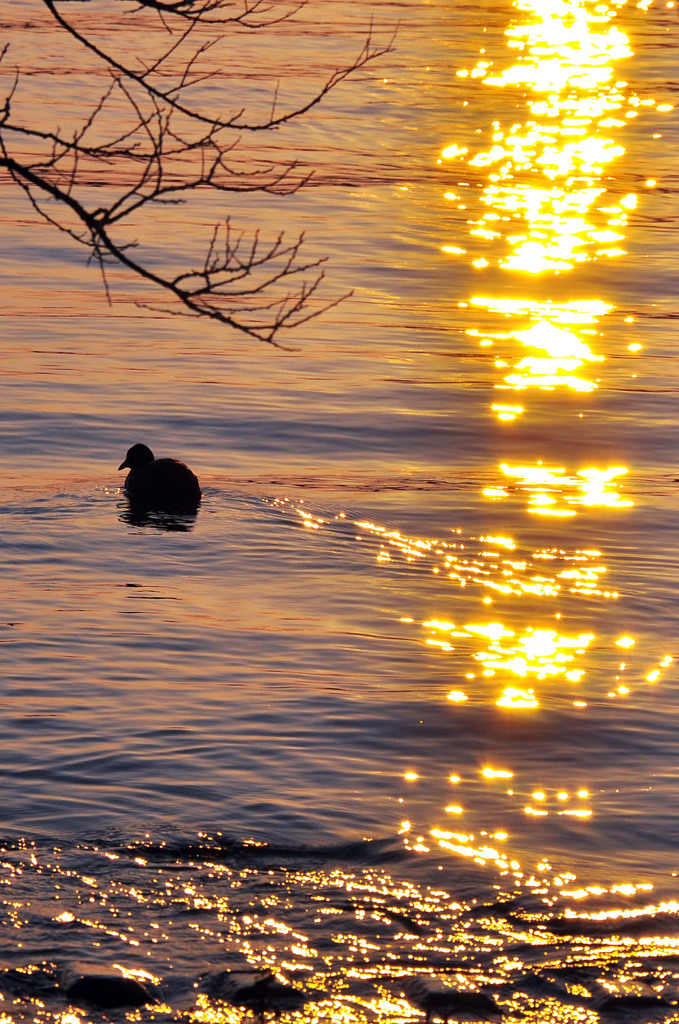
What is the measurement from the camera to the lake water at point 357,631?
303 inches

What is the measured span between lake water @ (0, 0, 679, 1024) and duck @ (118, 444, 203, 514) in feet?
0.51

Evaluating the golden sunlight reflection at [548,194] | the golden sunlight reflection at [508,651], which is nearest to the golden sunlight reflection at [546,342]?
the golden sunlight reflection at [548,194]

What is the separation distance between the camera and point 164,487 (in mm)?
14102

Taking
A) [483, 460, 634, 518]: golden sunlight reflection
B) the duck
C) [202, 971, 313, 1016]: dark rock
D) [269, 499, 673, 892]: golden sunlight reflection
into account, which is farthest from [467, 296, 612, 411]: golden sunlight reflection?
[202, 971, 313, 1016]: dark rock

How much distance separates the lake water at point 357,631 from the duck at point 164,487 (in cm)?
16

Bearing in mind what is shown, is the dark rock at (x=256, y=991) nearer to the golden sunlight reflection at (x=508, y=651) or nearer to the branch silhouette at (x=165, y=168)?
the golden sunlight reflection at (x=508, y=651)

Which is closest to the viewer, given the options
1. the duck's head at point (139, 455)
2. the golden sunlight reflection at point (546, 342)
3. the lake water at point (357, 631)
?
the lake water at point (357, 631)

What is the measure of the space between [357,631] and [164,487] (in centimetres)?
273

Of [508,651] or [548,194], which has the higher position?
[548,194]

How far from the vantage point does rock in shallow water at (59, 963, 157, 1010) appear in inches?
279

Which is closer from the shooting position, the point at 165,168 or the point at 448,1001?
the point at 448,1001

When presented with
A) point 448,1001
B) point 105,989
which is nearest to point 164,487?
point 105,989

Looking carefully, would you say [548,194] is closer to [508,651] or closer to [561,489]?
[561,489]

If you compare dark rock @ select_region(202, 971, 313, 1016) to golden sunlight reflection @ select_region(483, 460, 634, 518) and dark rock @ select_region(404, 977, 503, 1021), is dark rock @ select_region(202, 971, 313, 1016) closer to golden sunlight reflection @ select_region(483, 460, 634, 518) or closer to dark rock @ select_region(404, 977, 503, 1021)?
dark rock @ select_region(404, 977, 503, 1021)
